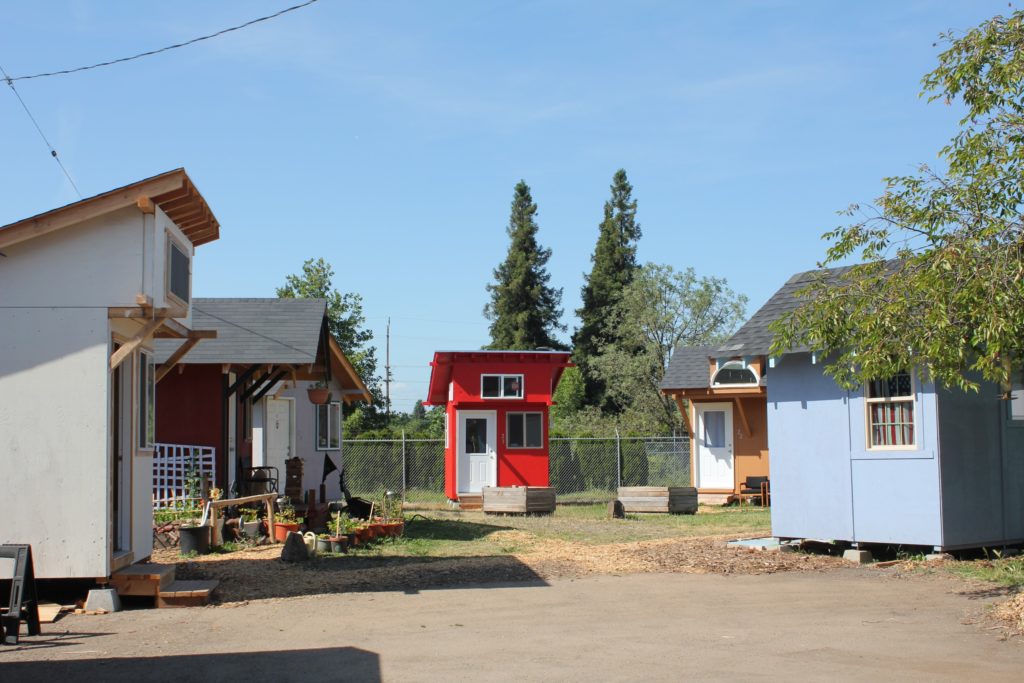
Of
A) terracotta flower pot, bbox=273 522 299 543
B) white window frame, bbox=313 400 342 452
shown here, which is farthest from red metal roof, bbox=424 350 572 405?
terracotta flower pot, bbox=273 522 299 543

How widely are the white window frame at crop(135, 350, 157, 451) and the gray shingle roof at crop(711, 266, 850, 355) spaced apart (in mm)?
8144

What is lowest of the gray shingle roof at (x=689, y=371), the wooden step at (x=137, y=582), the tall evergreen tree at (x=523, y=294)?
the wooden step at (x=137, y=582)

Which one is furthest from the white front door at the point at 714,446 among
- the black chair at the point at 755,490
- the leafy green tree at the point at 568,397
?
the leafy green tree at the point at 568,397

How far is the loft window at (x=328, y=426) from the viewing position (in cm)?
2383

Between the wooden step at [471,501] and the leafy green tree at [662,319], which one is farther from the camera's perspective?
the leafy green tree at [662,319]

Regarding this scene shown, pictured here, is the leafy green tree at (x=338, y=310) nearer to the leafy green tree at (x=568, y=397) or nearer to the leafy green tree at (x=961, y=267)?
the leafy green tree at (x=568, y=397)

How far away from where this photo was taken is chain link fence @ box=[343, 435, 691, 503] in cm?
3064

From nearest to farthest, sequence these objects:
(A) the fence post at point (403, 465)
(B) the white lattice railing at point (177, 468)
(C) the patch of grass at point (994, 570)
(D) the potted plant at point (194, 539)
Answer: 1. (C) the patch of grass at point (994, 570)
2. (D) the potted plant at point (194, 539)
3. (B) the white lattice railing at point (177, 468)
4. (A) the fence post at point (403, 465)

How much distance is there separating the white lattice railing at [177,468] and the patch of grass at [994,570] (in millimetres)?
11039

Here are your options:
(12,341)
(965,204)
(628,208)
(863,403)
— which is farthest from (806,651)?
(628,208)

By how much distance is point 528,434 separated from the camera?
2812cm

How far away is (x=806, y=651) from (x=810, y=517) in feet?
22.4

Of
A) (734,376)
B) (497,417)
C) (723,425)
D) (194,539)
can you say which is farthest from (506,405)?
(194,539)

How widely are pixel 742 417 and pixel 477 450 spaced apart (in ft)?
24.0
